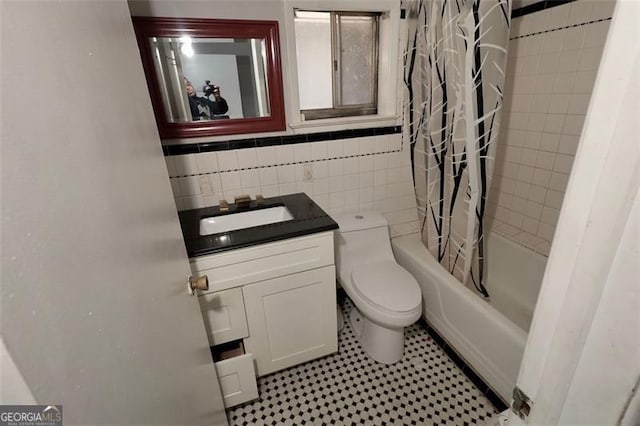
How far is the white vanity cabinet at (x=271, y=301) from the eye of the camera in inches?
50.8

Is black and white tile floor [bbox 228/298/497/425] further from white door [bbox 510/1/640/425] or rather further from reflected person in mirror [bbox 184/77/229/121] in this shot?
reflected person in mirror [bbox 184/77/229/121]

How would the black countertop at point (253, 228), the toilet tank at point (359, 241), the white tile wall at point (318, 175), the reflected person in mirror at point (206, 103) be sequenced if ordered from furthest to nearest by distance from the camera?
the toilet tank at point (359, 241) → the white tile wall at point (318, 175) → the reflected person in mirror at point (206, 103) → the black countertop at point (253, 228)

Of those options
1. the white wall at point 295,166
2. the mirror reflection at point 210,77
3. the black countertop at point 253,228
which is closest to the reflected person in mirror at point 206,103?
the mirror reflection at point 210,77

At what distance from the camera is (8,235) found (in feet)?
0.81

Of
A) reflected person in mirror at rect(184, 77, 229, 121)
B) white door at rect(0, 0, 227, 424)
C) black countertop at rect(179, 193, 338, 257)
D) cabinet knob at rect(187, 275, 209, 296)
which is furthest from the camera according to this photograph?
reflected person in mirror at rect(184, 77, 229, 121)

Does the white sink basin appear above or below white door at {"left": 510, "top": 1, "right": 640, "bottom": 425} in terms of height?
below

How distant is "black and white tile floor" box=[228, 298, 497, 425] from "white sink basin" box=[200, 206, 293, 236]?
0.85m

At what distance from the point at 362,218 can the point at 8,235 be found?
168cm

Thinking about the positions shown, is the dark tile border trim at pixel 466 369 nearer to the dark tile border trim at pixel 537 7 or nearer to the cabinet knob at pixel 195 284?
the cabinet knob at pixel 195 284

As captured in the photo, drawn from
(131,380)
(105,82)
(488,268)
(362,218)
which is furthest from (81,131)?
(488,268)

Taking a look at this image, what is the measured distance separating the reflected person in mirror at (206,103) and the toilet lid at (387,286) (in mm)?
1171

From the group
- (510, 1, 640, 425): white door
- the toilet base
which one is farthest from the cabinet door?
(510, 1, 640, 425): white door

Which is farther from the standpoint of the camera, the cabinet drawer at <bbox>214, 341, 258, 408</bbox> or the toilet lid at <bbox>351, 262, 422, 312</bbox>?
the toilet lid at <bbox>351, 262, 422, 312</bbox>

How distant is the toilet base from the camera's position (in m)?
1.60
